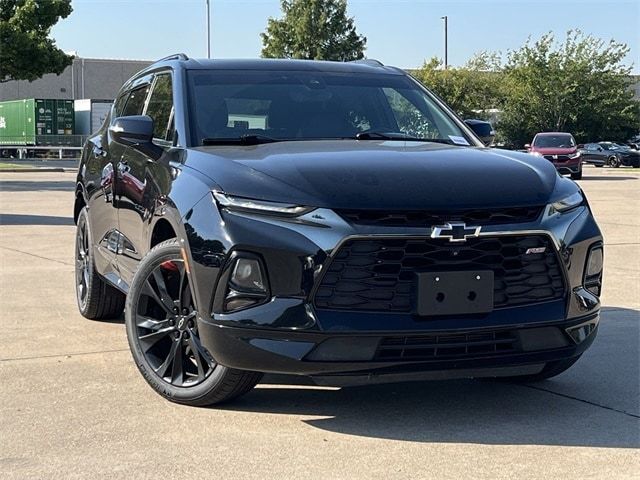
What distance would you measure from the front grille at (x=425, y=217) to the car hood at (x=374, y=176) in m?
0.03

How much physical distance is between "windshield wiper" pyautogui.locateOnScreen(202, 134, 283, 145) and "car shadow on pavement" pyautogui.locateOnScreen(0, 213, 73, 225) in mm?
9601

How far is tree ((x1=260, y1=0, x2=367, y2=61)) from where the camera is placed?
55875 millimetres

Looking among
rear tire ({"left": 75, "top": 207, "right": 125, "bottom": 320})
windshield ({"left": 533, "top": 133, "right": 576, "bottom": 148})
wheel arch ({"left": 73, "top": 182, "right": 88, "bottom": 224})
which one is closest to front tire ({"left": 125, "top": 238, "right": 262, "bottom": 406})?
rear tire ({"left": 75, "top": 207, "right": 125, "bottom": 320})

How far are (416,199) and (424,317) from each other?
0.50 m

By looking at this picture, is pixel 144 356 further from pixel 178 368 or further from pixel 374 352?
pixel 374 352

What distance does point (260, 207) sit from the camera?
13.3 feet

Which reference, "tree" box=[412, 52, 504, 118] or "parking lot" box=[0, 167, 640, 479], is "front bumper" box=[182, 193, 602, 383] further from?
"tree" box=[412, 52, 504, 118]

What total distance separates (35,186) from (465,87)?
4062 centimetres

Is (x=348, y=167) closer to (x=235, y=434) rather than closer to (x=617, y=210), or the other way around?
(x=235, y=434)

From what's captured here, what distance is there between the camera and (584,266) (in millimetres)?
4445

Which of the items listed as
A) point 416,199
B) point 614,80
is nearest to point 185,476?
point 416,199

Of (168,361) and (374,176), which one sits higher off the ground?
(374,176)

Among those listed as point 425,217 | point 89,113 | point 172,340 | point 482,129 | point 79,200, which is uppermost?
point 89,113

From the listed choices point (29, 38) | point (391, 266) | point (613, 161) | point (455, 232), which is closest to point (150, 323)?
point (391, 266)
